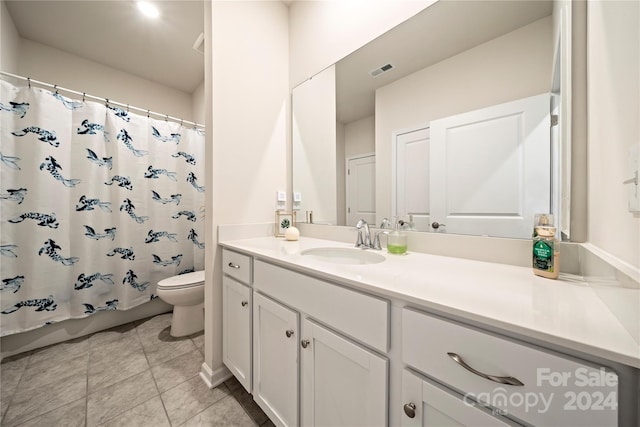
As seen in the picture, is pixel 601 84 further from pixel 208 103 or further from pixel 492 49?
pixel 208 103

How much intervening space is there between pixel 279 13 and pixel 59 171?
206 cm

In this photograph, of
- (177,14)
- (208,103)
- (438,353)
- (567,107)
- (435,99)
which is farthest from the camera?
(177,14)

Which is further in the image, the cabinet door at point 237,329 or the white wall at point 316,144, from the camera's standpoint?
the white wall at point 316,144

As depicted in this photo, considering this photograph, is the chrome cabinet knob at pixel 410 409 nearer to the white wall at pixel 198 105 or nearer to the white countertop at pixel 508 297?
the white countertop at pixel 508 297

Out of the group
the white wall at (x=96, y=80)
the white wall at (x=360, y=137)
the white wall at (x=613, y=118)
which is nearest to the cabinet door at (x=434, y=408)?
the white wall at (x=613, y=118)

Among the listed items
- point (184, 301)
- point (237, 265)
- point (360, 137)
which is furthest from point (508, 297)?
point (184, 301)

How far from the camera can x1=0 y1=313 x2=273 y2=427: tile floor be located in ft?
3.78

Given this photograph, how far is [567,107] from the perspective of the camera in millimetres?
735

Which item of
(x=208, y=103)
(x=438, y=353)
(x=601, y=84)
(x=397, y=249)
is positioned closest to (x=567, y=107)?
(x=601, y=84)

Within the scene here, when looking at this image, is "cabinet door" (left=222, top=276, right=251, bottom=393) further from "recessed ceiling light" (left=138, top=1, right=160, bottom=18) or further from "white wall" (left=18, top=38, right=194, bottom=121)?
"white wall" (left=18, top=38, right=194, bottom=121)

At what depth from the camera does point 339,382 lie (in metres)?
0.74

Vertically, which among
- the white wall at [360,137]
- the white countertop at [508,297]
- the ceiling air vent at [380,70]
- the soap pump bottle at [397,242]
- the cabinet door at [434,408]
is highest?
the ceiling air vent at [380,70]

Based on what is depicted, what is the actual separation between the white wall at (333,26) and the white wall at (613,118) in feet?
2.43

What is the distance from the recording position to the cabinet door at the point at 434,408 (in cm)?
48
